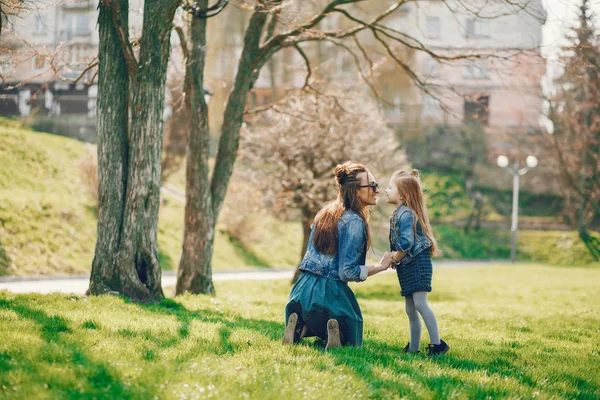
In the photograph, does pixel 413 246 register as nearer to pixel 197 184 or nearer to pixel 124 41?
pixel 124 41

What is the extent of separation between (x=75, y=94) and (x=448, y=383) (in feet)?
103

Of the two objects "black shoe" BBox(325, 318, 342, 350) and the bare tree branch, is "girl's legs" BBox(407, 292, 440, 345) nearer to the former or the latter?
"black shoe" BBox(325, 318, 342, 350)

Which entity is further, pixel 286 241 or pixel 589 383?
pixel 286 241

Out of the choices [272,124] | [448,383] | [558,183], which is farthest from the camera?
[558,183]

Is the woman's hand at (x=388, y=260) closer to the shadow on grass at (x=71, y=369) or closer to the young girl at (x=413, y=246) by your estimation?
the young girl at (x=413, y=246)

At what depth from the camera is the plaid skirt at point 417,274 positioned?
588 centimetres

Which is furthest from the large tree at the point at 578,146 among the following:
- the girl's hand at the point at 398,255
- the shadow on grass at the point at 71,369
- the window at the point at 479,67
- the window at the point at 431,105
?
the shadow on grass at the point at 71,369

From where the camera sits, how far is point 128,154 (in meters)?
8.73

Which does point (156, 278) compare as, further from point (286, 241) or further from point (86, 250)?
point (286, 241)

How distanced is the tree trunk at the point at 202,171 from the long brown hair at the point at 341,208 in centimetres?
532

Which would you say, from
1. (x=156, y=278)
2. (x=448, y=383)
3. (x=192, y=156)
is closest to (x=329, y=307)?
(x=448, y=383)

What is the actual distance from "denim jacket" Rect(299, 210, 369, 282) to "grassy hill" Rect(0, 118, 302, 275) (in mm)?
11209

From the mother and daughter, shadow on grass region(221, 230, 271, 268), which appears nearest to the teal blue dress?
the mother and daughter

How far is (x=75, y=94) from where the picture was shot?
3222cm
